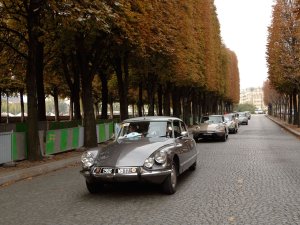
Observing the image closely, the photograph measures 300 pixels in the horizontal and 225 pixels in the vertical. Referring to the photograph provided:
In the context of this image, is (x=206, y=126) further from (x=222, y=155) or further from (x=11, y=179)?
(x=11, y=179)

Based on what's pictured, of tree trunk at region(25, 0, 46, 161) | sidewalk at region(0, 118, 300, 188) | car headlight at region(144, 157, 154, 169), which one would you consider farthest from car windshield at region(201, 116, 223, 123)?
car headlight at region(144, 157, 154, 169)

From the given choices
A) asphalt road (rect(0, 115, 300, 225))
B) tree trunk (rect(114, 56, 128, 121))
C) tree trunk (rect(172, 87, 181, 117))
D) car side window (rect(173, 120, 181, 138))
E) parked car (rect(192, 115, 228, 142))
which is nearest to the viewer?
asphalt road (rect(0, 115, 300, 225))

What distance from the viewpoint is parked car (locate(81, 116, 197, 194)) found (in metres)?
8.34

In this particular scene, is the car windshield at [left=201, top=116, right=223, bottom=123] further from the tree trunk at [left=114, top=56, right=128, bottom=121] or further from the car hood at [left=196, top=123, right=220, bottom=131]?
the tree trunk at [left=114, top=56, right=128, bottom=121]

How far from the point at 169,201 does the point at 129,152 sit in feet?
4.03

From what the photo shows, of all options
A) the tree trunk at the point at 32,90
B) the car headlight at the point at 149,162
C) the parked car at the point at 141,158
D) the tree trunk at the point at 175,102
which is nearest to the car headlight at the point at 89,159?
the parked car at the point at 141,158

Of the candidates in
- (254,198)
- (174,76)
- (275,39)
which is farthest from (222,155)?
(275,39)

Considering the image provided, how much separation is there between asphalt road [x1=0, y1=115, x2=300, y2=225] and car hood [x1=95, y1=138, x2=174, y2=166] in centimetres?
67

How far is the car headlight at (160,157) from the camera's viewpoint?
8570mm

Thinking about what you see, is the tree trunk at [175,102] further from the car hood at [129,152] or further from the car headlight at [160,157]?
the car headlight at [160,157]

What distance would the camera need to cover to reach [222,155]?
55.3 ft

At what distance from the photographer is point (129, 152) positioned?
8.73 meters

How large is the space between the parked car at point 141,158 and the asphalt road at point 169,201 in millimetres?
372

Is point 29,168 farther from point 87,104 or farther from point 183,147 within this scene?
point 87,104
